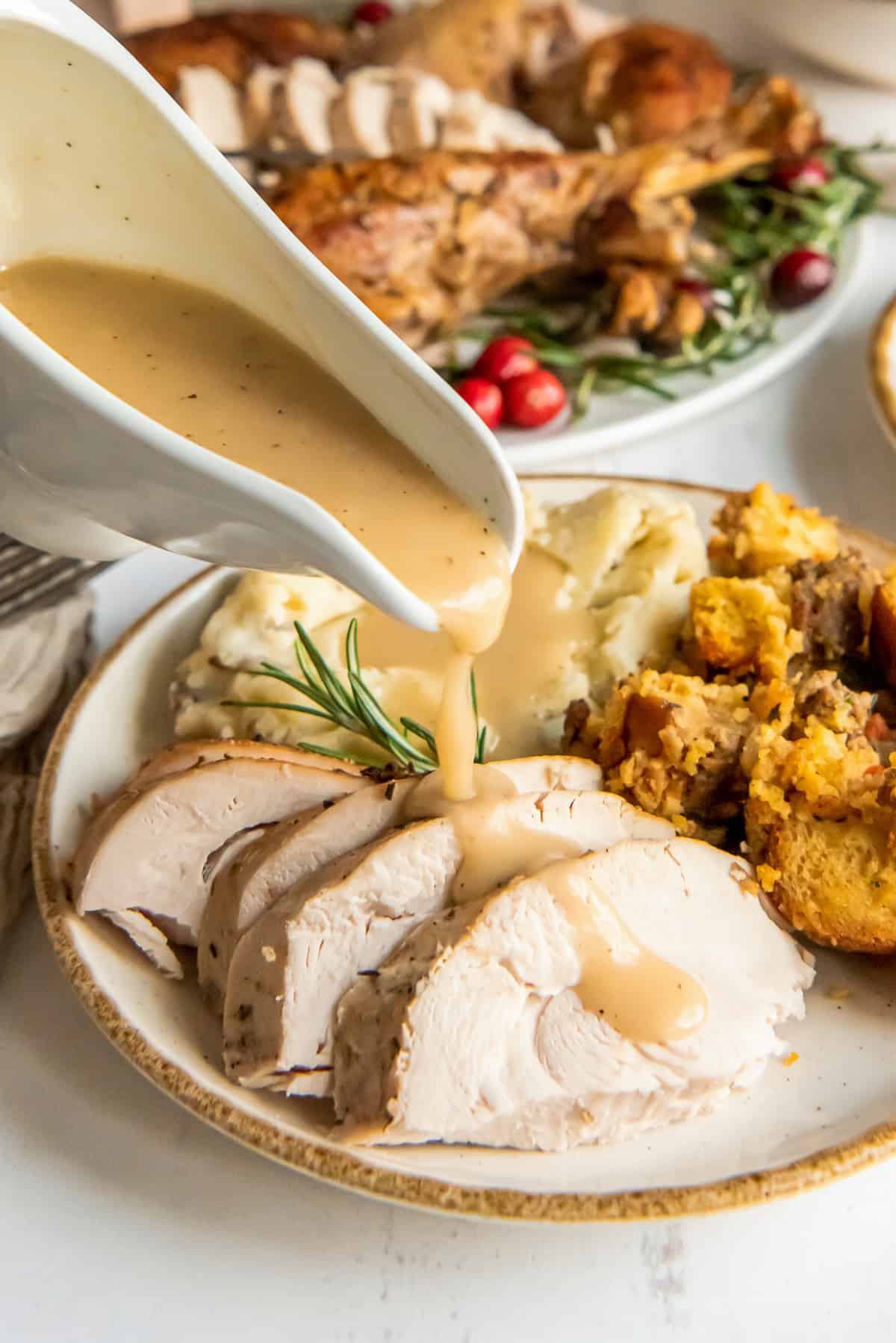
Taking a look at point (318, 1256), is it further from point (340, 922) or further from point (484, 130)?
point (484, 130)

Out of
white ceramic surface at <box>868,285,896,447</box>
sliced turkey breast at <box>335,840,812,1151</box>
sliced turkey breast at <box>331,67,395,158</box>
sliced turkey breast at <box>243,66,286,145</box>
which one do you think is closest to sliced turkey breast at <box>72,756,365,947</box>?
sliced turkey breast at <box>335,840,812,1151</box>

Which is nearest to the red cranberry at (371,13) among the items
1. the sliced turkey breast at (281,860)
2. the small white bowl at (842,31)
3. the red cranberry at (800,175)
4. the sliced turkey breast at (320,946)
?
the small white bowl at (842,31)

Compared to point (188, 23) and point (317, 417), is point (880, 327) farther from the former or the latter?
point (188, 23)

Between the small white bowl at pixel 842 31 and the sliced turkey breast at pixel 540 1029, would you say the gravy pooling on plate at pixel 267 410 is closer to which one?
the sliced turkey breast at pixel 540 1029

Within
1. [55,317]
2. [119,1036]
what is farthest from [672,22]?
[119,1036]

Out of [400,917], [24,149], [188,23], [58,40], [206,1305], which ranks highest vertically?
[58,40]

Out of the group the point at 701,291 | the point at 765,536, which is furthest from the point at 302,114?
the point at 765,536
